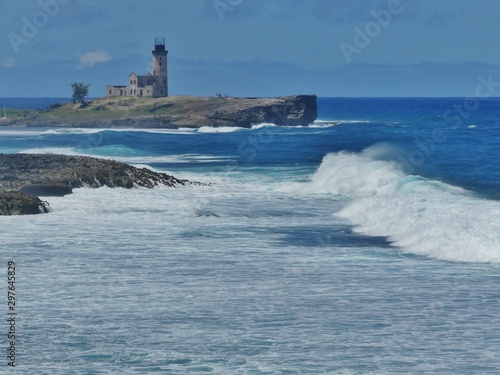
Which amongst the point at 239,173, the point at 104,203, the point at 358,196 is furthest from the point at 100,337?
the point at 239,173

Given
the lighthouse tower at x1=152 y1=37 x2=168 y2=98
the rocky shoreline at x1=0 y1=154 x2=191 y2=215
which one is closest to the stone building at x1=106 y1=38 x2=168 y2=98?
the lighthouse tower at x1=152 y1=37 x2=168 y2=98

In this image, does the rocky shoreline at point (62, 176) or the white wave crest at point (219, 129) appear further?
the white wave crest at point (219, 129)

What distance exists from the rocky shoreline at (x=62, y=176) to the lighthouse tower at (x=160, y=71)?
10364cm

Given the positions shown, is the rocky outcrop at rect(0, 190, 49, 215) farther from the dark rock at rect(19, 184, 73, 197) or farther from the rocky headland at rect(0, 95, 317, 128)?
the rocky headland at rect(0, 95, 317, 128)

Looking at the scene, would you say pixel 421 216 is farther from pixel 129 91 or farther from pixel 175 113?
pixel 129 91

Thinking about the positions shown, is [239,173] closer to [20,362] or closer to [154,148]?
→ [154,148]

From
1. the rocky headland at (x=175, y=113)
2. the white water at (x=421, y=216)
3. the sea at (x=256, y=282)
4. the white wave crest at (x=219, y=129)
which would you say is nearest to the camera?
the sea at (x=256, y=282)

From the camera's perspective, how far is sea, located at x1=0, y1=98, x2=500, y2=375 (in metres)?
18.6

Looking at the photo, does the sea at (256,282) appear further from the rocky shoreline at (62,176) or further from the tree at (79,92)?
the tree at (79,92)

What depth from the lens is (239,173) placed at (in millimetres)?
63156

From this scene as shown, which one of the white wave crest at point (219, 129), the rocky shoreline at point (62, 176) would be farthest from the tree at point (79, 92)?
the rocky shoreline at point (62, 176)

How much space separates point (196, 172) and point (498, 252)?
3814cm

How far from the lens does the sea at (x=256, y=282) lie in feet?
61.1

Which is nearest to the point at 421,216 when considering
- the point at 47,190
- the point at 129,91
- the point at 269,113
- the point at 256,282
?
the point at 256,282
